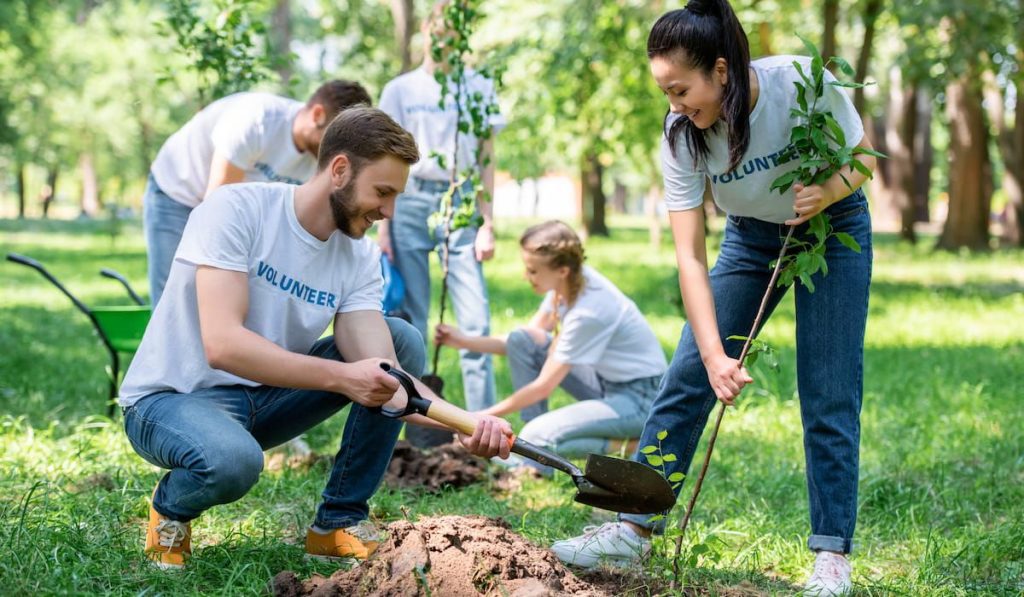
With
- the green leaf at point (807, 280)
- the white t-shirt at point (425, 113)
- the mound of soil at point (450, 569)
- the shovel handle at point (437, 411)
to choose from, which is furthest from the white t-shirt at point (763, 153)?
the white t-shirt at point (425, 113)

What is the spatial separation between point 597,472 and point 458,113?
2.49 meters

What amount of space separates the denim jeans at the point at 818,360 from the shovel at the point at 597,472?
205 mm

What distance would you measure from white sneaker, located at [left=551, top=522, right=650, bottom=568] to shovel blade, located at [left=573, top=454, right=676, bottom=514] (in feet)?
0.68

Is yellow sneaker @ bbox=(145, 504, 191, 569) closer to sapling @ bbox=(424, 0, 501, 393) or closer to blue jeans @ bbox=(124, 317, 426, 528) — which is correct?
blue jeans @ bbox=(124, 317, 426, 528)

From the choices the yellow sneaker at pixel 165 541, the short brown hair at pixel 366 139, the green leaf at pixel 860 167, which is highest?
the short brown hair at pixel 366 139

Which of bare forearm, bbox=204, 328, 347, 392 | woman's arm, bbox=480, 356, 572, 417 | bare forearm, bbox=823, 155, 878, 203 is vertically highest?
bare forearm, bbox=823, 155, 878, 203

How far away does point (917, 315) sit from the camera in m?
10.0

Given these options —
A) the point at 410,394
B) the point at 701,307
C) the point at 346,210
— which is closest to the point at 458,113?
the point at 346,210

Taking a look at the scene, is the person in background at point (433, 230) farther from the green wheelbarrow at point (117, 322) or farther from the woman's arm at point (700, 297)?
the woman's arm at point (700, 297)

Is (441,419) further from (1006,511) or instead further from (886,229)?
(886,229)

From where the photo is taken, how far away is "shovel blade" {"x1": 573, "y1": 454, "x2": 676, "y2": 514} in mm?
2949

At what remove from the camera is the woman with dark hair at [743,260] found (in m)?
2.81

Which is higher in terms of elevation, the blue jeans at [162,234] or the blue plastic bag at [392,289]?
the blue jeans at [162,234]

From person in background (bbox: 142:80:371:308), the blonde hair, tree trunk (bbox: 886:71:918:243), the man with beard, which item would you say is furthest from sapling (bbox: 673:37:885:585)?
tree trunk (bbox: 886:71:918:243)
